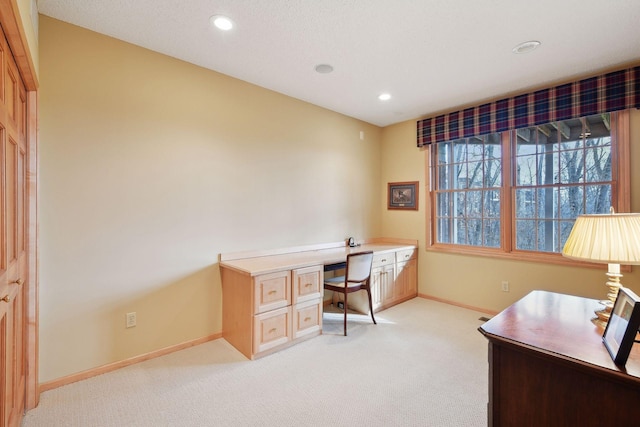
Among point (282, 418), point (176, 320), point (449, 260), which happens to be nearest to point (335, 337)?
point (282, 418)

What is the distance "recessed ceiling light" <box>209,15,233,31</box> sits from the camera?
2.15 meters

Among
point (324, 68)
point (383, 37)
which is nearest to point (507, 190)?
point (383, 37)

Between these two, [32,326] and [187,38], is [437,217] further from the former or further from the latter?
[32,326]

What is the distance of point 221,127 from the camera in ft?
9.89

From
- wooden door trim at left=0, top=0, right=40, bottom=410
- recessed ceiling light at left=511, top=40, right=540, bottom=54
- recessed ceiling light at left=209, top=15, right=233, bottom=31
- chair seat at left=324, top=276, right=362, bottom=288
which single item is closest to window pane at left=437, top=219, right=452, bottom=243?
chair seat at left=324, top=276, right=362, bottom=288

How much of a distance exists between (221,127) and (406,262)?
300cm

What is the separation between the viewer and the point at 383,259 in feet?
12.8

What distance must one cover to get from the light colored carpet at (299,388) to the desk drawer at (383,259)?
3.20 feet

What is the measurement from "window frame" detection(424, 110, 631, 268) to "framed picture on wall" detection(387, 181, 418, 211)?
228mm

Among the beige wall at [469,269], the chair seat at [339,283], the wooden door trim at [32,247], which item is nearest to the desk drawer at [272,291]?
the chair seat at [339,283]

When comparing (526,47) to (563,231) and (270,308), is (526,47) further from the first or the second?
(270,308)

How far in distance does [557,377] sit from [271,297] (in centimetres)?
206

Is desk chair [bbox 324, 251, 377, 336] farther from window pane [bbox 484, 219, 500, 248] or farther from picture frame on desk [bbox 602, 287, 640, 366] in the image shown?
picture frame on desk [bbox 602, 287, 640, 366]

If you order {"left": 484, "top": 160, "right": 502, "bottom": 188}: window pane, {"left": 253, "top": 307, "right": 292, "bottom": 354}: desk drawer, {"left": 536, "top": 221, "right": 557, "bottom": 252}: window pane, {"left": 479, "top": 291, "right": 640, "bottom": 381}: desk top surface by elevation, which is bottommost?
{"left": 253, "top": 307, "right": 292, "bottom": 354}: desk drawer
